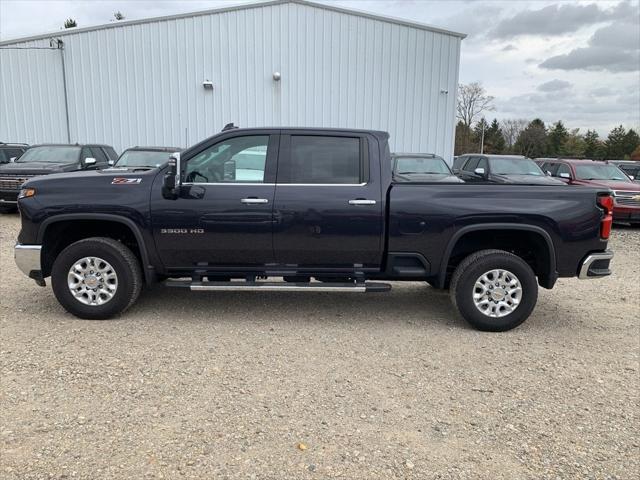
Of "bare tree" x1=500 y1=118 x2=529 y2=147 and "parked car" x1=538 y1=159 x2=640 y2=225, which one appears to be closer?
"parked car" x1=538 y1=159 x2=640 y2=225

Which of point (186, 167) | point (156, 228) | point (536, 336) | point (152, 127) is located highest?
point (152, 127)

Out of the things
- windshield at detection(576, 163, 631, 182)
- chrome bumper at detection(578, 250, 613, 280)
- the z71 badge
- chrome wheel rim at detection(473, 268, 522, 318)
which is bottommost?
chrome wheel rim at detection(473, 268, 522, 318)

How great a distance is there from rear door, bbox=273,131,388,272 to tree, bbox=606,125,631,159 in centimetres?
7391

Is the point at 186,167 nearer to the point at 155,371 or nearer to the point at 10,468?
the point at 155,371

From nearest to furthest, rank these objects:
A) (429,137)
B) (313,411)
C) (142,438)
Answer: (142,438)
(313,411)
(429,137)

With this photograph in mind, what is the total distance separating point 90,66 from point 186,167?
16146mm

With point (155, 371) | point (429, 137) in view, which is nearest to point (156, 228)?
point (155, 371)

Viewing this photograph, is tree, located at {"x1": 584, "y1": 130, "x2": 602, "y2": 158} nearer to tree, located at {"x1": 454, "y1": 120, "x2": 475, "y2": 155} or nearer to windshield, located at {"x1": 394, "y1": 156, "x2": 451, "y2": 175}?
tree, located at {"x1": 454, "y1": 120, "x2": 475, "y2": 155}

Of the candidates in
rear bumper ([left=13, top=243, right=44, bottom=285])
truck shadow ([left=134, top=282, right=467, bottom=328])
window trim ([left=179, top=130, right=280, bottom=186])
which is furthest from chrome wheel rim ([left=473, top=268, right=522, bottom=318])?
rear bumper ([left=13, top=243, right=44, bottom=285])

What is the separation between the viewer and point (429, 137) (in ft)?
63.9

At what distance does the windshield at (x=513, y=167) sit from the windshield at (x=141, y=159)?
8.07m

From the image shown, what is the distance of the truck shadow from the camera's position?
5238 mm

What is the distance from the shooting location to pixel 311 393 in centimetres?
360

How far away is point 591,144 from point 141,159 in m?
75.2
